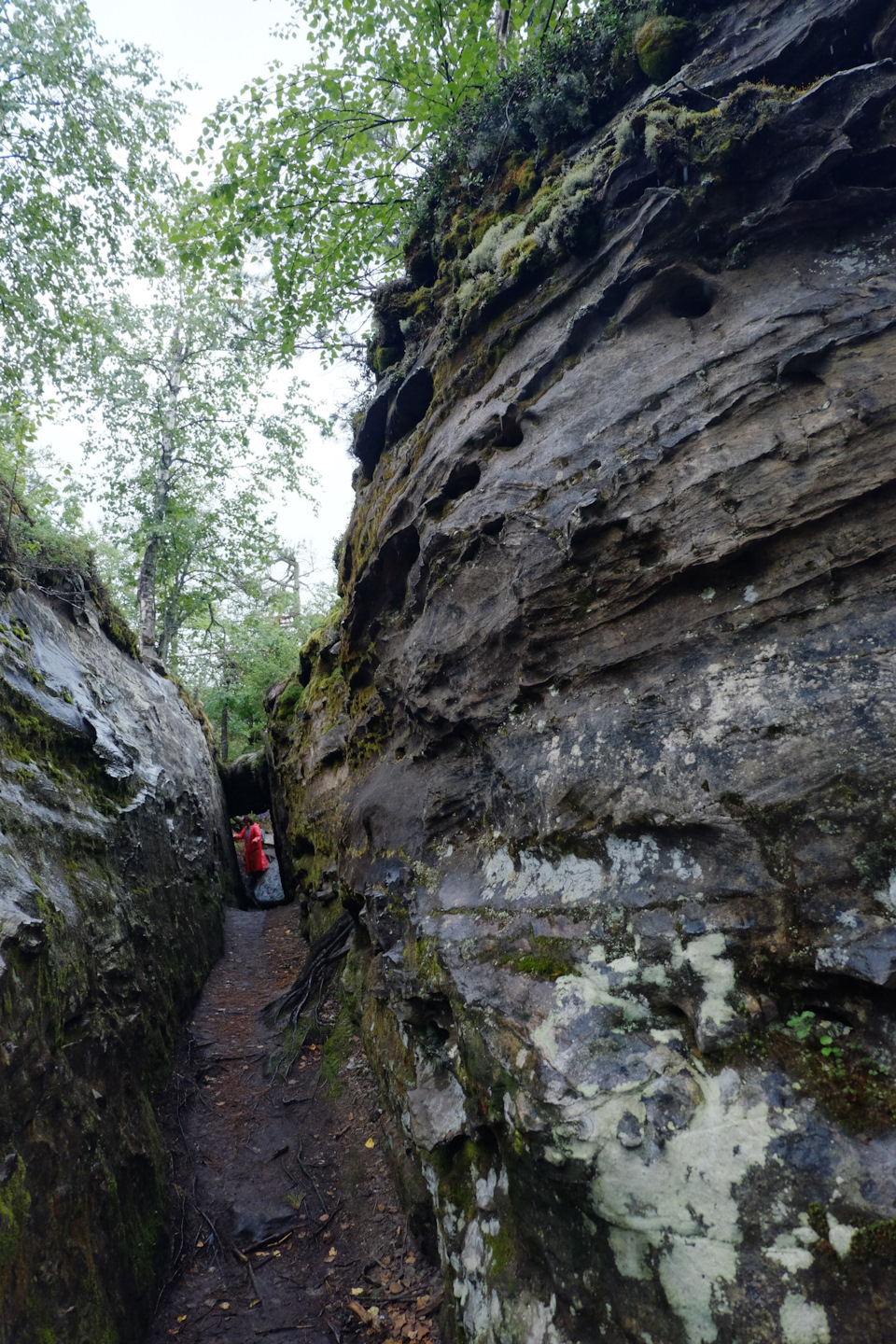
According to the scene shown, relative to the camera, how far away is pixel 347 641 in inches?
431

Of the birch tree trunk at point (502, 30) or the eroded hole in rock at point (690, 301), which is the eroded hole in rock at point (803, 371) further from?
the birch tree trunk at point (502, 30)

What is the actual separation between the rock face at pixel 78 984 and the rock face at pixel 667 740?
2334 mm

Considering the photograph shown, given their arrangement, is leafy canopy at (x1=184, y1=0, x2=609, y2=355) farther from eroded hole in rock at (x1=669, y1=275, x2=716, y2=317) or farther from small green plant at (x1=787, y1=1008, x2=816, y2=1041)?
small green plant at (x1=787, y1=1008, x2=816, y2=1041)

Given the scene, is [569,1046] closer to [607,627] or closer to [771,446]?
[607,627]

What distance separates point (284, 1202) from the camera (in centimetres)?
579

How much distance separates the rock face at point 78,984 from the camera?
13.5 feet

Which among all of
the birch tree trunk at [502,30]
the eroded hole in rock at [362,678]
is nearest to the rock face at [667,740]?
the eroded hole in rock at [362,678]

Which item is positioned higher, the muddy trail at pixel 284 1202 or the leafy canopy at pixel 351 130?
the leafy canopy at pixel 351 130

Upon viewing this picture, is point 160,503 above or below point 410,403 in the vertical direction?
above

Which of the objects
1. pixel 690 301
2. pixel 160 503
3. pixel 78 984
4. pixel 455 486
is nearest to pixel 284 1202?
pixel 78 984

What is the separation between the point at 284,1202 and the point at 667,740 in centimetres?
547

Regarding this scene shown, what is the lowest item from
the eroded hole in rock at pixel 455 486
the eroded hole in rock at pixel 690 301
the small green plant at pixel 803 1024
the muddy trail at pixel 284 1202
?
the muddy trail at pixel 284 1202

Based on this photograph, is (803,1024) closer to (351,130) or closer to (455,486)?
(455,486)

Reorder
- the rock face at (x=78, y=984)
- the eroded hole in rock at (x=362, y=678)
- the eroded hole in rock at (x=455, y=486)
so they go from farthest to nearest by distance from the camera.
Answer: the eroded hole in rock at (x=362, y=678)
the eroded hole in rock at (x=455, y=486)
the rock face at (x=78, y=984)
